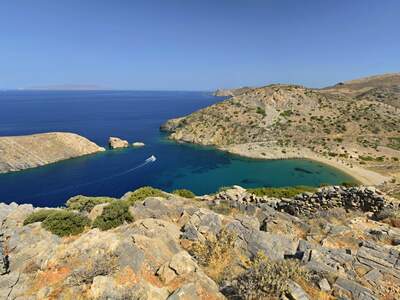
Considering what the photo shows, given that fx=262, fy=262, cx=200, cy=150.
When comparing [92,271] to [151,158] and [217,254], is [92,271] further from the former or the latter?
[151,158]

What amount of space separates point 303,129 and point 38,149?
305 ft

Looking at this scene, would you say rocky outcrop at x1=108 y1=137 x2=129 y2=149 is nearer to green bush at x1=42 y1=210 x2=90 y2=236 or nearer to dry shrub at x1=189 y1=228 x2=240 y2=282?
green bush at x1=42 y1=210 x2=90 y2=236

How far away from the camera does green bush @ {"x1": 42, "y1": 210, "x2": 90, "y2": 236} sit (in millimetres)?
15711

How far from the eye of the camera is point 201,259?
12.0 meters

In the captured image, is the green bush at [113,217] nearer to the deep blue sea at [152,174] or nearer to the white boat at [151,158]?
the deep blue sea at [152,174]

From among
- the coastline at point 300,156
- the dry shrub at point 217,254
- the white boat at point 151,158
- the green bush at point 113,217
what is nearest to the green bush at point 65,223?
the green bush at point 113,217

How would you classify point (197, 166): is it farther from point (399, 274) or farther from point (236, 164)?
point (399, 274)

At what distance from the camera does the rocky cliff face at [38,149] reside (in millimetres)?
70438

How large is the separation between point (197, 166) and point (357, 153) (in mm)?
50156

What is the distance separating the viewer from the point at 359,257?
40.3 feet

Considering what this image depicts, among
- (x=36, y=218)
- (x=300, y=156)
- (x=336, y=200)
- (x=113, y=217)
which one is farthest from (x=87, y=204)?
(x=300, y=156)

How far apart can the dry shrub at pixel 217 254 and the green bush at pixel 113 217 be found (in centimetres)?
554

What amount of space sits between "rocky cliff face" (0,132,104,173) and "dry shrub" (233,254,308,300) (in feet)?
257

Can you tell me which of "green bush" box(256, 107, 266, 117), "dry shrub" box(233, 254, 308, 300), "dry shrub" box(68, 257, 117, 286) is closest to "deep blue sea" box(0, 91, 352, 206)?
"green bush" box(256, 107, 266, 117)
